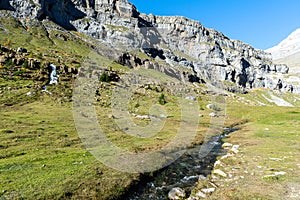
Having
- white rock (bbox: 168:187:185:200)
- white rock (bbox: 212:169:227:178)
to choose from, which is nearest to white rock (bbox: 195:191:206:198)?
white rock (bbox: 168:187:185:200)

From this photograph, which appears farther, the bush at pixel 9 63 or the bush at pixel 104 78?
the bush at pixel 104 78

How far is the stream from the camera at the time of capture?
2078 cm

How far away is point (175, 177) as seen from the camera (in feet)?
82.2

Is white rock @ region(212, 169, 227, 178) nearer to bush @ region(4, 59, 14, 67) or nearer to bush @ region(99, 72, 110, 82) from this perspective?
bush @ region(99, 72, 110, 82)

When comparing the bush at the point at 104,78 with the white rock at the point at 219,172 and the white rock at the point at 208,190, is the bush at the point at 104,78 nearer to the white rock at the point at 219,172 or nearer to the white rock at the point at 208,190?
the white rock at the point at 219,172

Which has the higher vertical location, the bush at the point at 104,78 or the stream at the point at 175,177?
the bush at the point at 104,78

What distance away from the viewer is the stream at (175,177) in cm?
2078

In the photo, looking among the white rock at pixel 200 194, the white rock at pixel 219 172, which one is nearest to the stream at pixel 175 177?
the white rock at pixel 219 172

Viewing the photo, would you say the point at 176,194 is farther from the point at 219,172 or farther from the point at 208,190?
the point at 219,172

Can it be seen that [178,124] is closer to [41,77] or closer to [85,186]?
[85,186]

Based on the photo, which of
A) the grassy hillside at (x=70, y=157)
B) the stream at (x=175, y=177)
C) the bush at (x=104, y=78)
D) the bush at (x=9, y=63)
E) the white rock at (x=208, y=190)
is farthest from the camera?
the bush at (x=104, y=78)

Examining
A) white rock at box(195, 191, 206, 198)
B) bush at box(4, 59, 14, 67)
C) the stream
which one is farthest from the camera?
bush at box(4, 59, 14, 67)

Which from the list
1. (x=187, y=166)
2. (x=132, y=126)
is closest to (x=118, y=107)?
(x=132, y=126)

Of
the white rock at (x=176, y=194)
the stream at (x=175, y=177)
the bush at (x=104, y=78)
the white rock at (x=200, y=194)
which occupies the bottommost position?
the stream at (x=175, y=177)
